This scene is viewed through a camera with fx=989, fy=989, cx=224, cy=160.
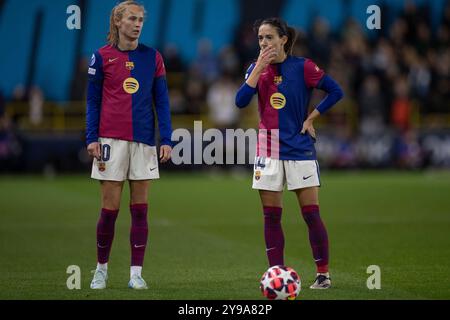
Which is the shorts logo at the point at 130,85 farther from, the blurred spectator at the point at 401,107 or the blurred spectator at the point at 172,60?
the blurred spectator at the point at 401,107

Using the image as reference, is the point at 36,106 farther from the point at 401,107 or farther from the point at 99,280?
the point at 99,280

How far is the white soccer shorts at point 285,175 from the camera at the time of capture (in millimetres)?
7957

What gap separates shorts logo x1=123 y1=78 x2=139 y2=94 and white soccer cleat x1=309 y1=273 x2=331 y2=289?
2111mm

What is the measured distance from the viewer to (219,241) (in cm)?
1170

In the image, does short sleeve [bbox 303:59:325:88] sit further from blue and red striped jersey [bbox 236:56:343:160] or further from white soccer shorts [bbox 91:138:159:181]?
white soccer shorts [bbox 91:138:159:181]

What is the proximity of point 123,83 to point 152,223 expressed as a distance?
595 cm

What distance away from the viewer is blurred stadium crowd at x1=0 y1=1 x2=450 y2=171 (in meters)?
25.0

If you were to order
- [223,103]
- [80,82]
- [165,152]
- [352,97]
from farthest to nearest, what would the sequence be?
[352,97], [223,103], [80,82], [165,152]

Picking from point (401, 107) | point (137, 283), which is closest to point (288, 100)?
point (137, 283)

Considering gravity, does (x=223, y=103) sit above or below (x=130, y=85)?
above

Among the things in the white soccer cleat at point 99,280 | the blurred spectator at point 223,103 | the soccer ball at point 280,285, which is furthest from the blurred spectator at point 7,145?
the soccer ball at point 280,285

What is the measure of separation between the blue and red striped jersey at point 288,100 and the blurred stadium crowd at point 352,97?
16597 millimetres

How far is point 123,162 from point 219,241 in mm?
3917

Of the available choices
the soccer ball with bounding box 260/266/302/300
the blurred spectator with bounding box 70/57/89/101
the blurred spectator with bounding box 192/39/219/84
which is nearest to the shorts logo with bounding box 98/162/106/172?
the soccer ball with bounding box 260/266/302/300
